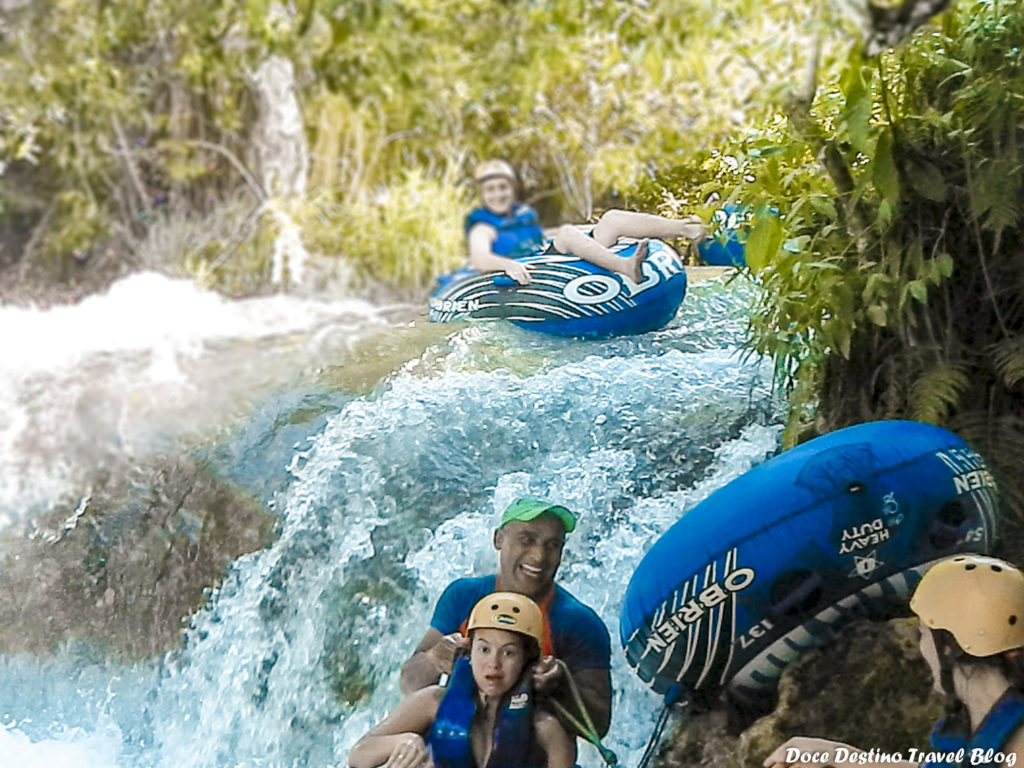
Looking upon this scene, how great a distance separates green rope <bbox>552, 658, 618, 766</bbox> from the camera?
4.00 feet

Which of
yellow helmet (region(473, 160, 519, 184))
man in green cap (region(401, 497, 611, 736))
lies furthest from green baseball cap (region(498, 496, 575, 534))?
yellow helmet (region(473, 160, 519, 184))

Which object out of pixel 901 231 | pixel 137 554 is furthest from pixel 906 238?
pixel 137 554

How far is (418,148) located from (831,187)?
43 centimetres

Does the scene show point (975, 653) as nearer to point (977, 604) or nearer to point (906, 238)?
point (977, 604)

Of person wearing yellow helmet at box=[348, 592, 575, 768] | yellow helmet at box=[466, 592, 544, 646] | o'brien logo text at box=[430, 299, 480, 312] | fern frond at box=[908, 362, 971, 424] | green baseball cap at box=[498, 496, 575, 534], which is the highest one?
o'brien logo text at box=[430, 299, 480, 312]

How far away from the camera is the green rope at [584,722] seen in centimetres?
122

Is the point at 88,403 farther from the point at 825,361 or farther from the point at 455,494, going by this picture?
the point at 825,361

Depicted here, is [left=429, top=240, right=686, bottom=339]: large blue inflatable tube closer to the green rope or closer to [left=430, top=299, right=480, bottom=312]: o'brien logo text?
[left=430, top=299, right=480, bottom=312]: o'brien logo text

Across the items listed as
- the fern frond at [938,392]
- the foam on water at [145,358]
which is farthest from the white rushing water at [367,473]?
the fern frond at [938,392]

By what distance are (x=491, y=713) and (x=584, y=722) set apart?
10 centimetres

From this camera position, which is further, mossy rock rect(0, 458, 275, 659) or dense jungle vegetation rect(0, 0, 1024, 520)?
mossy rock rect(0, 458, 275, 659)

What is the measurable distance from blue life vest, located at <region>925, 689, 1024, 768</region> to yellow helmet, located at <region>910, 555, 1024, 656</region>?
5 centimetres

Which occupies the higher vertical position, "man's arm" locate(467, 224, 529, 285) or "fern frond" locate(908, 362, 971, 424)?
"man's arm" locate(467, 224, 529, 285)

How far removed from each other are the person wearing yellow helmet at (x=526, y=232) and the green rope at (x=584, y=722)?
0.42 metres
